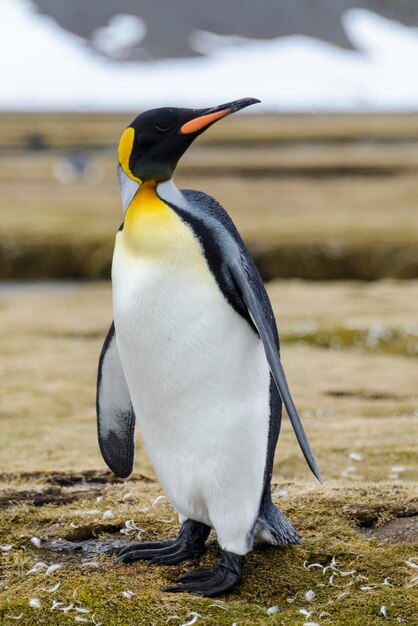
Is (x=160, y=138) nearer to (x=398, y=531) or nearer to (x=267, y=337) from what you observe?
(x=267, y=337)

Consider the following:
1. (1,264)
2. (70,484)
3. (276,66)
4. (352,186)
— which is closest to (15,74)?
(276,66)

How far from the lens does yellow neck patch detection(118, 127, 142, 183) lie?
5.13 meters

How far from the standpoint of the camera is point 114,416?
598 centimetres

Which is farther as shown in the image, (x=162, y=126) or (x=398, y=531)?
(x=398, y=531)

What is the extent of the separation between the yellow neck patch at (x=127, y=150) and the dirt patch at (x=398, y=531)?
99.2 inches

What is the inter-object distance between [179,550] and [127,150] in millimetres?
2191

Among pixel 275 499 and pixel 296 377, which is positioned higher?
pixel 275 499

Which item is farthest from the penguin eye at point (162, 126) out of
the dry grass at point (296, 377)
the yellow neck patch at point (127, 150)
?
the dry grass at point (296, 377)

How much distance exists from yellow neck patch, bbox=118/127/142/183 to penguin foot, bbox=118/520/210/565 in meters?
1.93

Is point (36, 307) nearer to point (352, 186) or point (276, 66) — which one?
point (352, 186)

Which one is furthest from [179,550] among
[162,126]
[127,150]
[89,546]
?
[162,126]

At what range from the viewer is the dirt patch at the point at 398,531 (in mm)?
5875

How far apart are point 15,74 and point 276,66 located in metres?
37.7

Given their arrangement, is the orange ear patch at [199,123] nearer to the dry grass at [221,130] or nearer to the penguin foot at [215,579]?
the penguin foot at [215,579]
